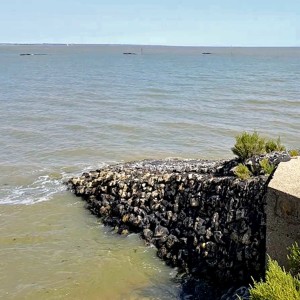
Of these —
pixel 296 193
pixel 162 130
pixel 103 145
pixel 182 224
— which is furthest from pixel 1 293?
pixel 162 130

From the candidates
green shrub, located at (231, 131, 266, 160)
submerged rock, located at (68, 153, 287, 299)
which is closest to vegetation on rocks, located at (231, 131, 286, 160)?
green shrub, located at (231, 131, 266, 160)

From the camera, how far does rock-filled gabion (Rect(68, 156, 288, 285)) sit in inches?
375

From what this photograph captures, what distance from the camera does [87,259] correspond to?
11297 mm

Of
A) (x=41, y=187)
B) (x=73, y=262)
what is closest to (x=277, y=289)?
(x=73, y=262)

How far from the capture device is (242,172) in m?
11.1

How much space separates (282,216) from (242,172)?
9.76ft

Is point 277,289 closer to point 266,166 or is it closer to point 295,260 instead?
point 295,260

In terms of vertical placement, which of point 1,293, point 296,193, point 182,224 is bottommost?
point 1,293

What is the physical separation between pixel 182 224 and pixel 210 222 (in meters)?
0.85

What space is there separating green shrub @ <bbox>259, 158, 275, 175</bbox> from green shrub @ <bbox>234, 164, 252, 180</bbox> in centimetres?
37

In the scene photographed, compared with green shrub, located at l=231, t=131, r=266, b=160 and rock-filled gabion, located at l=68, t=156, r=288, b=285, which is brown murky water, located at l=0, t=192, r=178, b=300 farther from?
green shrub, located at l=231, t=131, r=266, b=160

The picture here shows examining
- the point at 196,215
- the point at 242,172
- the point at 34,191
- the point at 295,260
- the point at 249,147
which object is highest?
the point at 249,147

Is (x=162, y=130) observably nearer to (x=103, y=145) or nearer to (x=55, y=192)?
(x=103, y=145)

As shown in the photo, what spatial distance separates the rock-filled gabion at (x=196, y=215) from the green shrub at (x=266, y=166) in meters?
0.21
